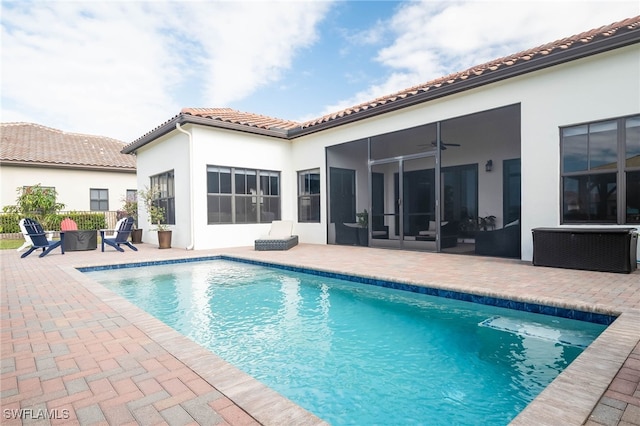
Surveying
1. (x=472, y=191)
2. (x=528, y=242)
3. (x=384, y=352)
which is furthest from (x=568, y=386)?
(x=472, y=191)

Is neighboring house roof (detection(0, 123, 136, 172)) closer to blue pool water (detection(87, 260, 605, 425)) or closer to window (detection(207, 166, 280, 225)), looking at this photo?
window (detection(207, 166, 280, 225))

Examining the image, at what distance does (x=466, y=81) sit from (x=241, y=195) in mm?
6984

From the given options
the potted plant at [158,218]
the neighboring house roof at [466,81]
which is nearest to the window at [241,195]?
the neighboring house roof at [466,81]

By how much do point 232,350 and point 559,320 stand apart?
3372 millimetres

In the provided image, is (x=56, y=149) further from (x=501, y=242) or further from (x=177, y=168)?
(x=501, y=242)

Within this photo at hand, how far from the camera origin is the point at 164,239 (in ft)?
33.6

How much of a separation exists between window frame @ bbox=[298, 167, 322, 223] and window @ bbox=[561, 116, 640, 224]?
6654 mm

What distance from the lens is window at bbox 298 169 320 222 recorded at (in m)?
11.1

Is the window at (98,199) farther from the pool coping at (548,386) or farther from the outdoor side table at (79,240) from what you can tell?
the pool coping at (548,386)

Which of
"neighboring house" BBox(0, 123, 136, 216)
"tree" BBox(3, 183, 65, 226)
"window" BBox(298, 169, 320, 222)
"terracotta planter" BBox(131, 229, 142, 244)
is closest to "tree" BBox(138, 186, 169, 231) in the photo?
"terracotta planter" BBox(131, 229, 142, 244)

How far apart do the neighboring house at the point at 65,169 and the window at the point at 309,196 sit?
10.5 metres

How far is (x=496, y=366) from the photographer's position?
281 centimetres

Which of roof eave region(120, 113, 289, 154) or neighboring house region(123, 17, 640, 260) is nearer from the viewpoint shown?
neighboring house region(123, 17, 640, 260)

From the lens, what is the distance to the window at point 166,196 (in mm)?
10914
